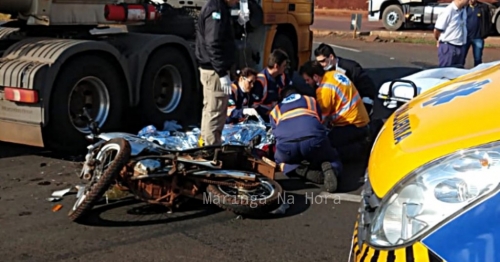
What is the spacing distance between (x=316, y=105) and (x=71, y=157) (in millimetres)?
2489

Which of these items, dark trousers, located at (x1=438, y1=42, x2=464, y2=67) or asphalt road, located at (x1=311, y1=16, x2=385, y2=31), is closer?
dark trousers, located at (x1=438, y1=42, x2=464, y2=67)

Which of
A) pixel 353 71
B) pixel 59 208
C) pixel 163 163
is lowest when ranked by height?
pixel 59 208

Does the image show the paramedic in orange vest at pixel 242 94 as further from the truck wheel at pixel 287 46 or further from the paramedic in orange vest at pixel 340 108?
the truck wheel at pixel 287 46

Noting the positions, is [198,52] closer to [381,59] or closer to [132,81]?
[132,81]

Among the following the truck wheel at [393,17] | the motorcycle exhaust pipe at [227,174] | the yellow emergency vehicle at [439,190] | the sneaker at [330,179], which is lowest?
the sneaker at [330,179]

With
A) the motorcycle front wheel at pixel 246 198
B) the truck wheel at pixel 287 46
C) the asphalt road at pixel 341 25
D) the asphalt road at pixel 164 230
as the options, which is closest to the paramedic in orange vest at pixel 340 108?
the asphalt road at pixel 164 230

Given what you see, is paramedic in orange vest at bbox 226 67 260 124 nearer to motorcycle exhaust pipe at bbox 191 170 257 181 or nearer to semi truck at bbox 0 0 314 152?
semi truck at bbox 0 0 314 152

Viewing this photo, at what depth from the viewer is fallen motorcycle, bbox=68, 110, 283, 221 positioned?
511 centimetres

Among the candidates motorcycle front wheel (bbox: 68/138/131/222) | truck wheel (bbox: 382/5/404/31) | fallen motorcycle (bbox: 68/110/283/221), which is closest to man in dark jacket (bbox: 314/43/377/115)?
fallen motorcycle (bbox: 68/110/283/221)

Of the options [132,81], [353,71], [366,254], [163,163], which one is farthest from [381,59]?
[366,254]

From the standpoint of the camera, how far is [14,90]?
6.65 meters

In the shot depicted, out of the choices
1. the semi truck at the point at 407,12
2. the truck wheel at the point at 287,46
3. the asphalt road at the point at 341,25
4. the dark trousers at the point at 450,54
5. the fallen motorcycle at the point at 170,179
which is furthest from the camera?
the asphalt road at the point at 341,25

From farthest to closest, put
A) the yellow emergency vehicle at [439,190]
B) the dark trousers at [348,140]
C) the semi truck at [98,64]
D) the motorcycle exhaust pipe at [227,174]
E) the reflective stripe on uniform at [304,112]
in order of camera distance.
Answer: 1. the dark trousers at [348,140]
2. the semi truck at [98,64]
3. the reflective stripe on uniform at [304,112]
4. the motorcycle exhaust pipe at [227,174]
5. the yellow emergency vehicle at [439,190]

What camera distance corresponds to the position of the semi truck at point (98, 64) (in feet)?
22.1
